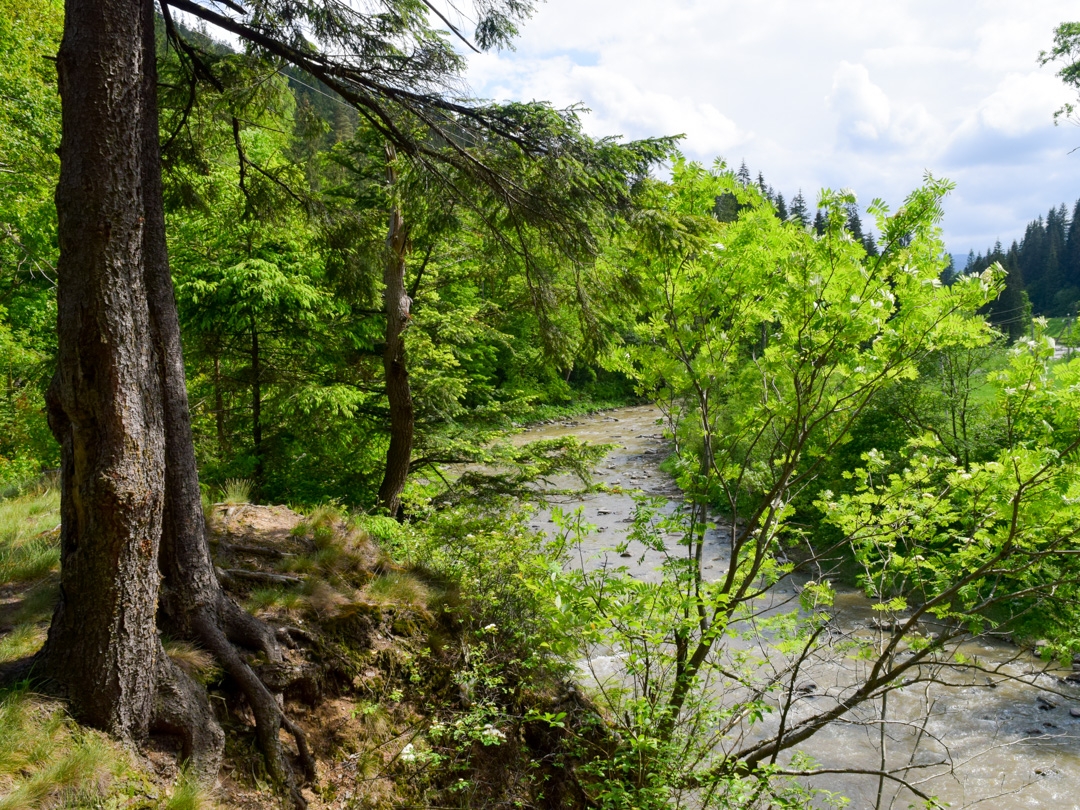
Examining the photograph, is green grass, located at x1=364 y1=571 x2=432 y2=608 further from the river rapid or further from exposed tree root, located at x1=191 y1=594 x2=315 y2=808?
the river rapid

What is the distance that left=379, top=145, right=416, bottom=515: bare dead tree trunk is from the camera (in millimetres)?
8297

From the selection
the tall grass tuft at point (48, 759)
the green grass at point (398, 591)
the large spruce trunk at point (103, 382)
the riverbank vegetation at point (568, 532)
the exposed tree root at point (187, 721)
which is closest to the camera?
the tall grass tuft at point (48, 759)

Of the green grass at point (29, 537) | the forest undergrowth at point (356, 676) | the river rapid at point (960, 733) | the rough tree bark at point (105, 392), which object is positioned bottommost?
the river rapid at point (960, 733)

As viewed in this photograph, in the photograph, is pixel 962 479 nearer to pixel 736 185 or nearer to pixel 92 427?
pixel 736 185

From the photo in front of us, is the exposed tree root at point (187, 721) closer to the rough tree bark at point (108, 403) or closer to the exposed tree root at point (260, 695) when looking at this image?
the rough tree bark at point (108, 403)

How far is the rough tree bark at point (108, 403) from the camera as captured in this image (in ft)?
8.70

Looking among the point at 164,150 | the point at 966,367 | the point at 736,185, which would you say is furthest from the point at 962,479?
the point at 966,367

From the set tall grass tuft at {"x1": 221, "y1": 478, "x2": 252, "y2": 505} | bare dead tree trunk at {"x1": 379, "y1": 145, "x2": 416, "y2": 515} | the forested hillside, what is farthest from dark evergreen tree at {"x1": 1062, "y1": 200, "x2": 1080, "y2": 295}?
tall grass tuft at {"x1": 221, "y1": 478, "x2": 252, "y2": 505}

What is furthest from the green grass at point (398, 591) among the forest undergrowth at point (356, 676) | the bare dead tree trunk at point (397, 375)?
the bare dead tree trunk at point (397, 375)

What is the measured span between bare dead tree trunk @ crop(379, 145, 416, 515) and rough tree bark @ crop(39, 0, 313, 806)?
527 cm

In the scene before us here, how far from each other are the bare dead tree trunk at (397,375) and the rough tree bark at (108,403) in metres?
5.27

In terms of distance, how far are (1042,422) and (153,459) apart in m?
4.90

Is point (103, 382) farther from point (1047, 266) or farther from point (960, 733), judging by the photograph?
point (1047, 266)

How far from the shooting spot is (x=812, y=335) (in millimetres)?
3771
